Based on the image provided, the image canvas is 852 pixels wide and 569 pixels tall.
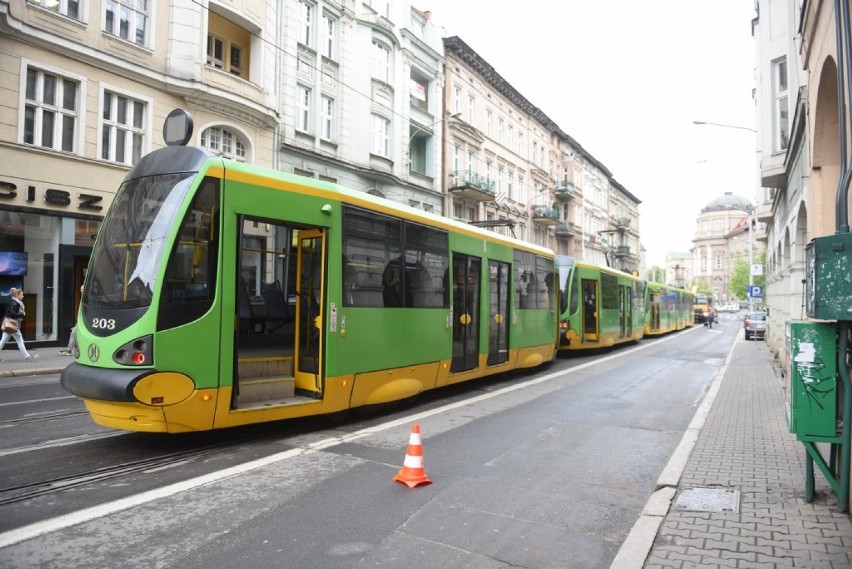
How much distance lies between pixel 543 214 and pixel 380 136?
21059mm

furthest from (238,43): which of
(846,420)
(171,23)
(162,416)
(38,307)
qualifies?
(846,420)

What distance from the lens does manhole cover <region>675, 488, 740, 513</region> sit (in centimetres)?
486

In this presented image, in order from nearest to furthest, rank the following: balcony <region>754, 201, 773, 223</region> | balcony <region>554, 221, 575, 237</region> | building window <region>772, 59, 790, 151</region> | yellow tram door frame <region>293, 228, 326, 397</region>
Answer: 1. yellow tram door frame <region>293, 228, 326, 397</region>
2. building window <region>772, 59, 790, 151</region>
3. balcony <region>754, 201, 773, 223</region>
4. balcony <region>554, 221, 575, 237</region>

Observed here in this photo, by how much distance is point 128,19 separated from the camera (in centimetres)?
1784

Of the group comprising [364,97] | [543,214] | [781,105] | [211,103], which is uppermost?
[364,97]

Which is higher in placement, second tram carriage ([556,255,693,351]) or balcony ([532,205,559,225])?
balcony ([532,205,559,225])

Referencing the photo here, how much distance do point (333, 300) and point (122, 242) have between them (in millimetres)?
2447

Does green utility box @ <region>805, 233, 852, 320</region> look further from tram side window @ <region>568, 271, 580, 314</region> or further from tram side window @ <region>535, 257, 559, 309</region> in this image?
tram side window @ <region>568, 271, 580, 314</region>

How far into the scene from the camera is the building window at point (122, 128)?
1747cm

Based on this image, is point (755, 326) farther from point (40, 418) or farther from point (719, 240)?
point (719, 240)

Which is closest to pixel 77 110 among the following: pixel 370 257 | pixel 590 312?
A: pixel 370 257

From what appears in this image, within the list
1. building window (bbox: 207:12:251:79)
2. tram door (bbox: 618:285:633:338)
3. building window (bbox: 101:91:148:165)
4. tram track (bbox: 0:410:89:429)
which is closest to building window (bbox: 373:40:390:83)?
building window (bbox: 207:12:251:79)

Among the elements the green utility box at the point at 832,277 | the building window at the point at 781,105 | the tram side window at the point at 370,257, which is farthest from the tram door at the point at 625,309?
the green utility box at the point at 832,277

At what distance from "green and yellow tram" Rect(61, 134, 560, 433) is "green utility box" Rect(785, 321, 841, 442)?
16.0ft
